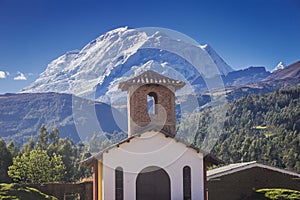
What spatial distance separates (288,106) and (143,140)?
106m

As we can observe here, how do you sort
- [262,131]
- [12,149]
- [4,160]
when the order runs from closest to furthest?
A: [4,160]
[12,149]
[262,131]

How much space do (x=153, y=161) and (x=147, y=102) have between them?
3537 mm

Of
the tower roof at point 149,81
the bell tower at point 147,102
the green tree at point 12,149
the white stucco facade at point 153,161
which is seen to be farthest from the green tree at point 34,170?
the white stucco facade at point 153,161

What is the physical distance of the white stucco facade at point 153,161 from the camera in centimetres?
2091

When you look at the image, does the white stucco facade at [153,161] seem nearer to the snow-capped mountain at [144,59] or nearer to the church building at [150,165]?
the church building at [150,165]

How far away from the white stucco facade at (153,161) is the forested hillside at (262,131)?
48332 millimetres

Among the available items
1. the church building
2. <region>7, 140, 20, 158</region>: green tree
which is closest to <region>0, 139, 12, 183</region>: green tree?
<region>7, 140, 20, 158</region>: green tree

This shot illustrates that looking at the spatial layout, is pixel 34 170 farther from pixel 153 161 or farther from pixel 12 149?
pixel 153 161

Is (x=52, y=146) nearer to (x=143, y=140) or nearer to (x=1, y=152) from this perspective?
(x=1, y=152)

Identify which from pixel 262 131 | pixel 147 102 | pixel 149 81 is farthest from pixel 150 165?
pixel 262 131

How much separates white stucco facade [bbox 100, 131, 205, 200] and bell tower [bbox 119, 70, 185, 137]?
2.02 m

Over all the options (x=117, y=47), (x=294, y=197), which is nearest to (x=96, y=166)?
(x=294, y=197)

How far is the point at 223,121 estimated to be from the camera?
391ft

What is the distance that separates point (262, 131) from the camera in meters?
108
